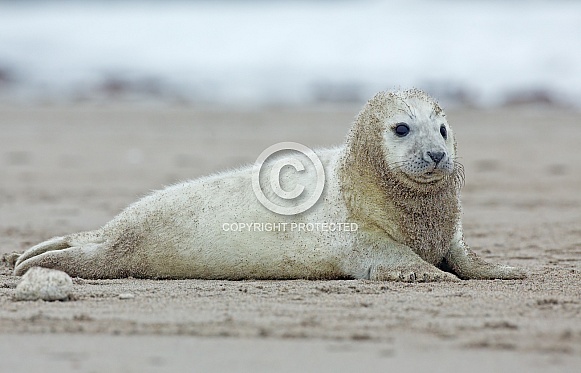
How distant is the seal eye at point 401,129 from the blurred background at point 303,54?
13.2m

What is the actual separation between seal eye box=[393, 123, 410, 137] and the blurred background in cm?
1321

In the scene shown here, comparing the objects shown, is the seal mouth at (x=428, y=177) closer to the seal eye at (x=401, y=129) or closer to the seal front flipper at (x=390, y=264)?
the seal eye at (x=401, y=129)

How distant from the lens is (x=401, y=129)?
5.73 meters

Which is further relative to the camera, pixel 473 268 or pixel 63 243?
pixel 63 243

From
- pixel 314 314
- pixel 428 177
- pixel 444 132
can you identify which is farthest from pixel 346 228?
pixel 314 314

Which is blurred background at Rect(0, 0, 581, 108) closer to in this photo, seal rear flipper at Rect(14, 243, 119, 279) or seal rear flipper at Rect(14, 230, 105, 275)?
seal rear flipper at Rect(14, 230, 105, 275)

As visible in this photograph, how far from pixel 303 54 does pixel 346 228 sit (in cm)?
1702

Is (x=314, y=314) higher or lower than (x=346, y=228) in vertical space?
lower

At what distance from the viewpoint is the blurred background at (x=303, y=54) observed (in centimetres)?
1977

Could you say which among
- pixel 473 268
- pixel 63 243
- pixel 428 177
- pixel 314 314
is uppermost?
pixel 428 177

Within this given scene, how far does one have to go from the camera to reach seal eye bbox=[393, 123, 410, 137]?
5.71 m

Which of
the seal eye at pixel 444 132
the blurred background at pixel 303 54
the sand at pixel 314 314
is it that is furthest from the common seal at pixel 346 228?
the blurred background at pixel 303 54

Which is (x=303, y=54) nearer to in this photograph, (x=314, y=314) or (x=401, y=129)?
(x=401, y=129)

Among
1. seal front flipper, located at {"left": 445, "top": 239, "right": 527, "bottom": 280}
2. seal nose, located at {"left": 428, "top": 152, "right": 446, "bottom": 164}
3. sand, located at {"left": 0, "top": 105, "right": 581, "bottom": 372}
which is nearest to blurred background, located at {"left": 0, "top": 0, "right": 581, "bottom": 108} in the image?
sand, located at {"left": 0, "top": 105, "right": 581, "bottom": 372}
